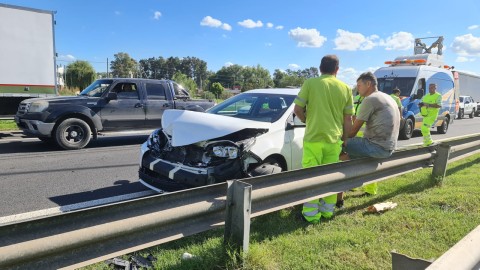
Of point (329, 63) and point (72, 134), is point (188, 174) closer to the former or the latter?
point (329, 63)

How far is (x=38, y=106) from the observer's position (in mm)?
8836

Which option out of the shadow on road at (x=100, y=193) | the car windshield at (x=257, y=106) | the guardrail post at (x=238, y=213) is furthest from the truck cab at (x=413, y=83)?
the guardrail post at (x=238, y=213)

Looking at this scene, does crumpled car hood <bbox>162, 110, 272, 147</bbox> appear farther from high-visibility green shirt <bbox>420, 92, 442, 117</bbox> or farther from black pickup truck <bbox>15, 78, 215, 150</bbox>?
high-visibility green shirt <bbox>420, 92, 442, 117</bbox>

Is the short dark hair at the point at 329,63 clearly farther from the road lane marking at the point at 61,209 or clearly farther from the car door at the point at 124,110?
the car door at the point at 124,110

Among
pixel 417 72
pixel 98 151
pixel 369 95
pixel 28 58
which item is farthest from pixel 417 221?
pixel 28 58

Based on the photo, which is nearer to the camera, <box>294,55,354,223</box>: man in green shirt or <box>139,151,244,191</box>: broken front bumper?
<box>139,151,244,191</box>: broken front bumper

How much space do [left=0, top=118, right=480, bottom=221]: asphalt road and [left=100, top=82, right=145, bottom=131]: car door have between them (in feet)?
2.19

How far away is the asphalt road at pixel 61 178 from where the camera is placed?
4.87 metres

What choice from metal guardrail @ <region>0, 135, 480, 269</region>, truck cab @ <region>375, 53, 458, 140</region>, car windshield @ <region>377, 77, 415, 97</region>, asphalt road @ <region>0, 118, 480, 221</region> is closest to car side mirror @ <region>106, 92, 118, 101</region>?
asphalt road @ <region>0, 118, 480, 221</region>

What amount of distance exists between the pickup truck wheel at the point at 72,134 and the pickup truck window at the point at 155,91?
1963mm

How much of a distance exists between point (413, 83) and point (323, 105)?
9.91 m

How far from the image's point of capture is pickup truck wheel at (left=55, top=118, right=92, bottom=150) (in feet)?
29.1

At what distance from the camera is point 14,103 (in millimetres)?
12406

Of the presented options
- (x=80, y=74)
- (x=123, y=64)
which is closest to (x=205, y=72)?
(x=123, y=64)
